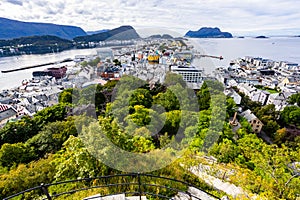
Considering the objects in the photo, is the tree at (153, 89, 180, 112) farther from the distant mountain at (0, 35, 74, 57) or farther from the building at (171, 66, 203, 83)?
the distant mountain at (0, 35, 74, 57)

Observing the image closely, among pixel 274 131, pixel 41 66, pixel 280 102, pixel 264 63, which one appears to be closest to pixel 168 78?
pixel 274 131

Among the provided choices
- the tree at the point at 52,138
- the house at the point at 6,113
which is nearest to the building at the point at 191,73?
the tree at the point at 52,138

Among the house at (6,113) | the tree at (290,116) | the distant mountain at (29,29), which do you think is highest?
the distant mountain at (29,29)

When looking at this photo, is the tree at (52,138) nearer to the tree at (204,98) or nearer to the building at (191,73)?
the tree at (204,98)

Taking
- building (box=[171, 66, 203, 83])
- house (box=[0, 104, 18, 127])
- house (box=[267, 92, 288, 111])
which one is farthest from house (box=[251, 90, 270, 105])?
house (box=[0, 104, 18, 127])

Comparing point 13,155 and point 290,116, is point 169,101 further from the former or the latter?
point 290,116

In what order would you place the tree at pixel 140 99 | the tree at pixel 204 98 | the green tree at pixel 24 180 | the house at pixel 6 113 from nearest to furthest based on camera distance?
the green tree at pixel 24 180
the tree at pixel 140 99
the tree at pixel 204 98
the house at pixel 6 113

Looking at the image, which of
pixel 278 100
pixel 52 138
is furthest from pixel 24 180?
pixel 278 100

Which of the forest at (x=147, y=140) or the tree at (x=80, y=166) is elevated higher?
the tree at (x=80, y=166)

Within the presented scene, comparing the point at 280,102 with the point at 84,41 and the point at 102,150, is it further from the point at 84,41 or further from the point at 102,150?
the point at 84,41
